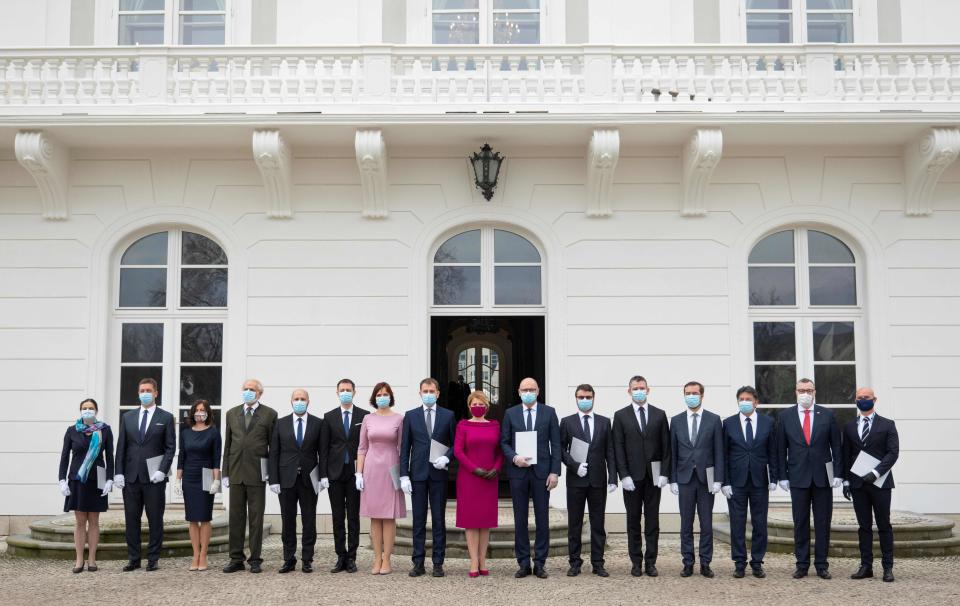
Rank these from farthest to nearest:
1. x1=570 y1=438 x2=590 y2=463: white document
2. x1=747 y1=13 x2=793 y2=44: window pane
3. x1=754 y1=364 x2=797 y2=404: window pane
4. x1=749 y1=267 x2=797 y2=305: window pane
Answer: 1. x1=747 y1=13 x2=793 y2=44: window pane
2. x1=749 y1=267 x2=797 y2=305: window pane
3. x1=754 y1=364 x2=797 y2=404: window pane
4. x1=570 y1=438 x2=590 y2=463: white document

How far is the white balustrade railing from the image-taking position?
34.0 feet

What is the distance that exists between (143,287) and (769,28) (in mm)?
7516

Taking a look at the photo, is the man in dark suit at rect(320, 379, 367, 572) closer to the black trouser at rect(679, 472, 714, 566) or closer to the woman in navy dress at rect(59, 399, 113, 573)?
the woman in navy dress at rect(59, 399, 113, 573)

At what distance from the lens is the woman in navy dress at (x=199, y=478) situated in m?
8.36

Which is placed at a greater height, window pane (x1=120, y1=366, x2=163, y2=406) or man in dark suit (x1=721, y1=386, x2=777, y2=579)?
window pane (x1=120, y1=366, x2=163, y2=406)

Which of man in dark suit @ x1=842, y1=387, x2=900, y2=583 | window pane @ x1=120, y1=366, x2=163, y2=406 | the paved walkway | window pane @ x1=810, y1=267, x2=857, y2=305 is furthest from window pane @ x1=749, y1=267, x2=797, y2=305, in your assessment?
window pane @ x1=120, y1=366, x2=163, y2=406

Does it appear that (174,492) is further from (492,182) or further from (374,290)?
(492,182)

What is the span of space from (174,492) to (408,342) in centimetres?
296

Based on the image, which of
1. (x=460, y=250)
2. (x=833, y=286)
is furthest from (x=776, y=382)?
(x=460, y=250)

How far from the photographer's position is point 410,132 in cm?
1034

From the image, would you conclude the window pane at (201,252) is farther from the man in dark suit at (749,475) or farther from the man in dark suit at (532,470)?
the man in dark suit at (749,475)

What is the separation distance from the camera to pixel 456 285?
36.0ft

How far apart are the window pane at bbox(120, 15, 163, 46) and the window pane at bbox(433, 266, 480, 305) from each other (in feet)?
13.8

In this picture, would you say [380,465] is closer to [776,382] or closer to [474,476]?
[474,476]
